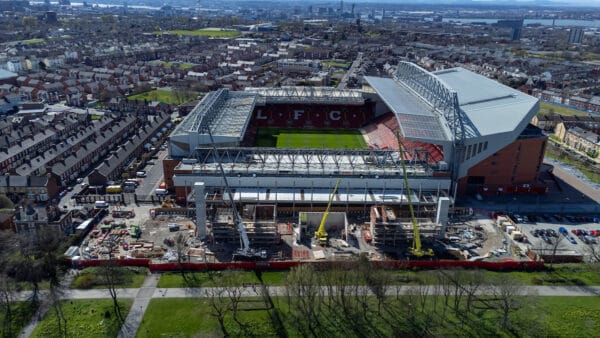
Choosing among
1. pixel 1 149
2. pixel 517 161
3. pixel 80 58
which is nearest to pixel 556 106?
pixel 517 161

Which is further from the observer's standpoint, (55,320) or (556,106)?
(556,106)

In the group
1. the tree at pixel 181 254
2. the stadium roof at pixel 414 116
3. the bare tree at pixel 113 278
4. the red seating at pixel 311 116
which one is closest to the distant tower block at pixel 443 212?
the stadium roof at pixel 414 116

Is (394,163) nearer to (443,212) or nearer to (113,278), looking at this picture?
(443,212)

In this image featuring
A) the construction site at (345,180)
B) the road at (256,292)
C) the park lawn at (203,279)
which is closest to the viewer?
the road at (256,292)

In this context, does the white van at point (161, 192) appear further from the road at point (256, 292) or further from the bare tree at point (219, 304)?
the bare tree at point (219, 304)

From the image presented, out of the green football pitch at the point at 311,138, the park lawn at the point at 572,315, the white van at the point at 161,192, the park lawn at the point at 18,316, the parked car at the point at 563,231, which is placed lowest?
the park lawn at the point at 18,316

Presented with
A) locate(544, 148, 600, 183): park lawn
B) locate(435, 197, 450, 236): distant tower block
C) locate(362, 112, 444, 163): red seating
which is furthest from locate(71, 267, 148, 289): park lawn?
locate(544, 148, 600, 183): park lawn

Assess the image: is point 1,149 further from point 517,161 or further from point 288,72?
point 288,72
